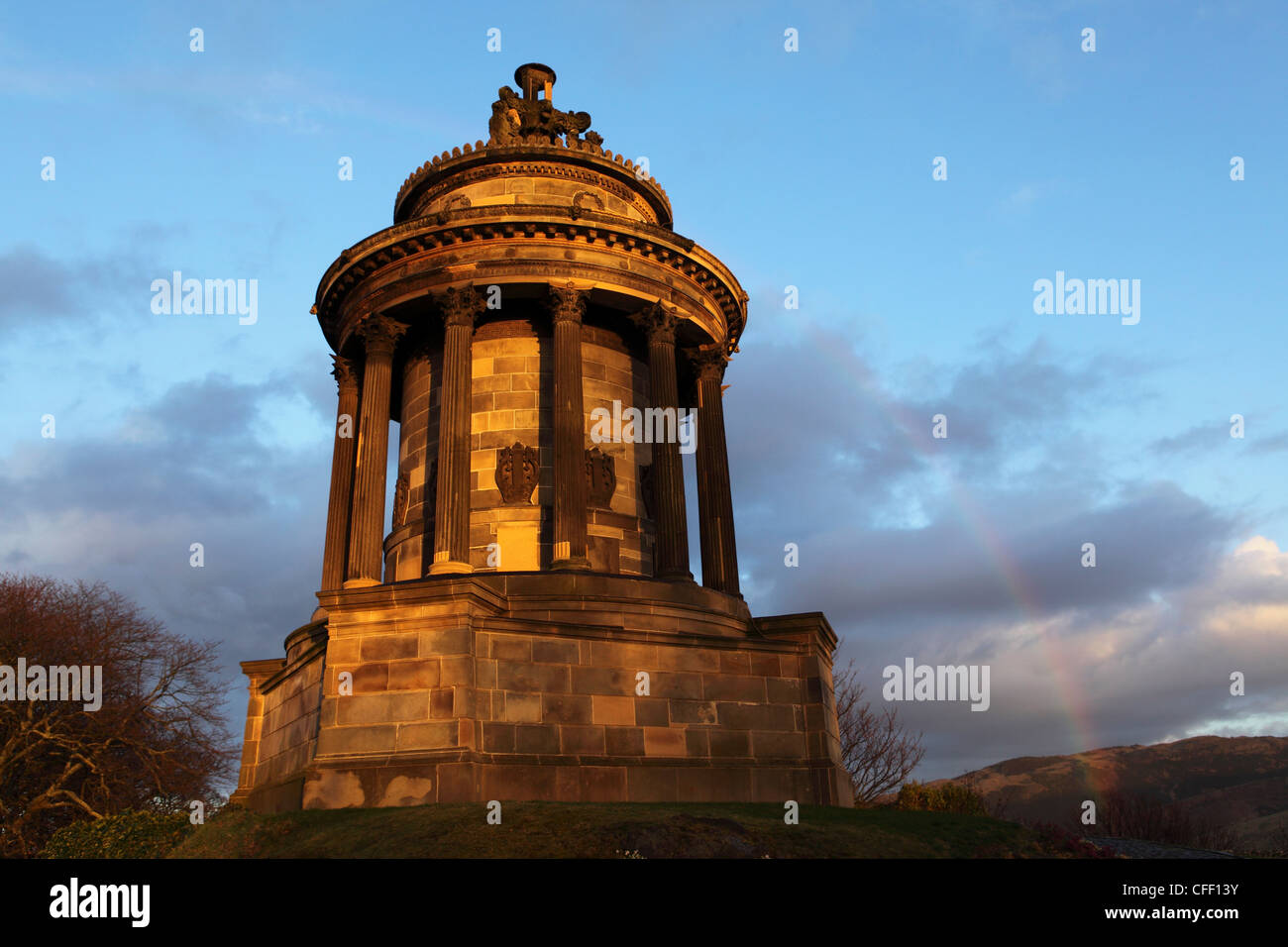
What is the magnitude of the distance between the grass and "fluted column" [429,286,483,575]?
840 cm

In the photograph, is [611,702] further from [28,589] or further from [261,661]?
[28,589]

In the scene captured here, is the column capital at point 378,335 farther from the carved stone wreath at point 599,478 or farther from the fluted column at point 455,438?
the carved stone wreath at point 599,478

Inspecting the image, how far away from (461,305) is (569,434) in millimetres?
4758

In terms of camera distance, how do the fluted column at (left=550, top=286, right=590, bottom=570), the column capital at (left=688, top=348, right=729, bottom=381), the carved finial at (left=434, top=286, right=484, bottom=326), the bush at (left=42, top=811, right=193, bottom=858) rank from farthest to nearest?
the column capital at (left=688, top=348, right=729, bottom=381) → the carved finial at (left=434, top=286, right=484, bottom=326) → the fluted column at (left=550, top=286, right=590, bottom=570) → the bush at (left=42, top=811, right=193, bottom=858)

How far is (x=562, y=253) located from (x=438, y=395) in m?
5.50

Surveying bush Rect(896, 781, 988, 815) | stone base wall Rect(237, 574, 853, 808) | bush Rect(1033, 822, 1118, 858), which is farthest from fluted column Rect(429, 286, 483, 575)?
bush Rect(896, 781, 988, 815)

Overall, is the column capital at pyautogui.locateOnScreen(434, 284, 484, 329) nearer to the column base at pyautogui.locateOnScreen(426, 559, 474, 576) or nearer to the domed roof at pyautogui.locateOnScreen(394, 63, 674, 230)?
the domed roof at pyautogui.locateOnScreen(394, 63, 674, 230)

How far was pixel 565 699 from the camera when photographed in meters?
20.8

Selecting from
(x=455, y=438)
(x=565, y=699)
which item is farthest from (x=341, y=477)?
(x=565, y=699)

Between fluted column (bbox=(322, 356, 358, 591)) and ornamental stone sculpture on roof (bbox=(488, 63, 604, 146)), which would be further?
ornamental stone sculpture on roof (bbox=(488, 63, 604, 146))

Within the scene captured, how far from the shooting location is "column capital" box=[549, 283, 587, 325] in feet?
90.2

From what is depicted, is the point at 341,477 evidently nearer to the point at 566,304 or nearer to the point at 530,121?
the point at 566,304

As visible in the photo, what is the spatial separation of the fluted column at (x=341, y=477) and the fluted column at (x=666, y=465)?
921cm

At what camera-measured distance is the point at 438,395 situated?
29328 mm
